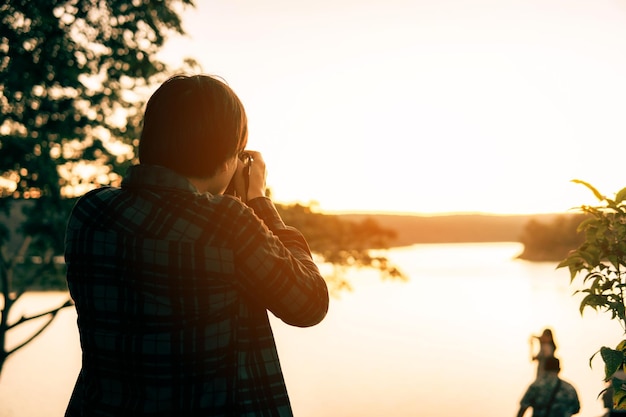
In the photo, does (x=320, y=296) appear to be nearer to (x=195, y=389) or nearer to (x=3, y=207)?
(x=195, y=389)

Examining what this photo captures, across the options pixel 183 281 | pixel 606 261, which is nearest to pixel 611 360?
pixel 606 261

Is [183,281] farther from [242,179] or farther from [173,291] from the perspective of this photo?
[242,179]

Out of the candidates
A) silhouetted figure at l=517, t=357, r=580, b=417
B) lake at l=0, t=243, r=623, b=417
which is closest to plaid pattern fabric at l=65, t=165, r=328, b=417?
silhouetted figure at l=517, t=357, r=580, b=417

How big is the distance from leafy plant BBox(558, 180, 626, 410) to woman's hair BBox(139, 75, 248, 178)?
1.37 metres

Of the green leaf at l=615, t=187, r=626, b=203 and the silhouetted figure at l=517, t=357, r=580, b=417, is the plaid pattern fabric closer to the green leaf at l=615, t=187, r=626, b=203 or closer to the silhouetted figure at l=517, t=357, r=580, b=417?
the green leaf at l=615, t=187, r=626, b=203

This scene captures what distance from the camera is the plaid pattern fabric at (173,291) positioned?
114 cm

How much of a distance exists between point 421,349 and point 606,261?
8327cm

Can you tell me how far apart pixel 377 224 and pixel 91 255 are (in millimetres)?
11856

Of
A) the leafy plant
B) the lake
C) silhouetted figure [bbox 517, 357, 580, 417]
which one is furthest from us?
the lake

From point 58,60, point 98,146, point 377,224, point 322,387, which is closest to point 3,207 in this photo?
point 98,146

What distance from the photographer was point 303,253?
1264 mm

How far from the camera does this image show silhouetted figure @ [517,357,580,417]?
17.9 feet

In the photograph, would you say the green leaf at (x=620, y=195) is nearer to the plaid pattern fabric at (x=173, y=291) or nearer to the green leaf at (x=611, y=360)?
the green leaf at (x=611, y=360)

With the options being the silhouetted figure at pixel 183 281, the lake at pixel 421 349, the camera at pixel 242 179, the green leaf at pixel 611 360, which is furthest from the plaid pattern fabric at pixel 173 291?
the lake at pixel 421 349
